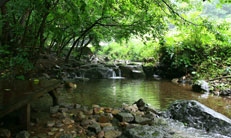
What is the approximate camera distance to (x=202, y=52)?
10.7 meters

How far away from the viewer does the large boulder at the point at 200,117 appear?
349 cm

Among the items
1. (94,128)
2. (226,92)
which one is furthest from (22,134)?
(226,92)

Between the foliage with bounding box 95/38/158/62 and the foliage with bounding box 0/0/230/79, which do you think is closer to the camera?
the foliage with bounding box 0/0/230/79

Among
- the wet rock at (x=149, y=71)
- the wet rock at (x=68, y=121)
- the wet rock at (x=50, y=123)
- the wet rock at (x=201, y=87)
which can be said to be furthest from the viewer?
the wet rock at (x=149, y=71)

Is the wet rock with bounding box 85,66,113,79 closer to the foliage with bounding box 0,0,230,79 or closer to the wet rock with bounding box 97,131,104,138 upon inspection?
the foliage with bounding box 0,0,230,79

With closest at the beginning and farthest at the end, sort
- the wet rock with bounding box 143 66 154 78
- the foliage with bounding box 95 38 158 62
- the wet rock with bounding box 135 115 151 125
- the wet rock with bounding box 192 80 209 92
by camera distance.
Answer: the wet rock with bounding box 135 115 151 125, the wet rock with bounding box 192 80 209 92, the wet rock with bounding box 143 66 154 78, the foliage with bounding box 95 38 158 62

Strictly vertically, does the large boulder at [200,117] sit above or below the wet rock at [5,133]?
below

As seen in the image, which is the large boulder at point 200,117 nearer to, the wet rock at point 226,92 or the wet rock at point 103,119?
the wet rock at point 103,119

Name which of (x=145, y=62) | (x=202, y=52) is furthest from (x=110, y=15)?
(x=145, y=62)

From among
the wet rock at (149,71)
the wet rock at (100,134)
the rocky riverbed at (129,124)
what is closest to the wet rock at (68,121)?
the rocky riverbed at (129,124)

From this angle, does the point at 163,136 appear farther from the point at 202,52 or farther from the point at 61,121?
the point at 202,52

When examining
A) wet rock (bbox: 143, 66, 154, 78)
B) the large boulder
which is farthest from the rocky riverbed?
wet rock (bbox: 143, 66, 154, 78)

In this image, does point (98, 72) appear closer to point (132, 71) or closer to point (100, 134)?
point (132, 71)

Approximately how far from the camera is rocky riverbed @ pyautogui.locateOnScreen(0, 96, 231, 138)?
2861mm
